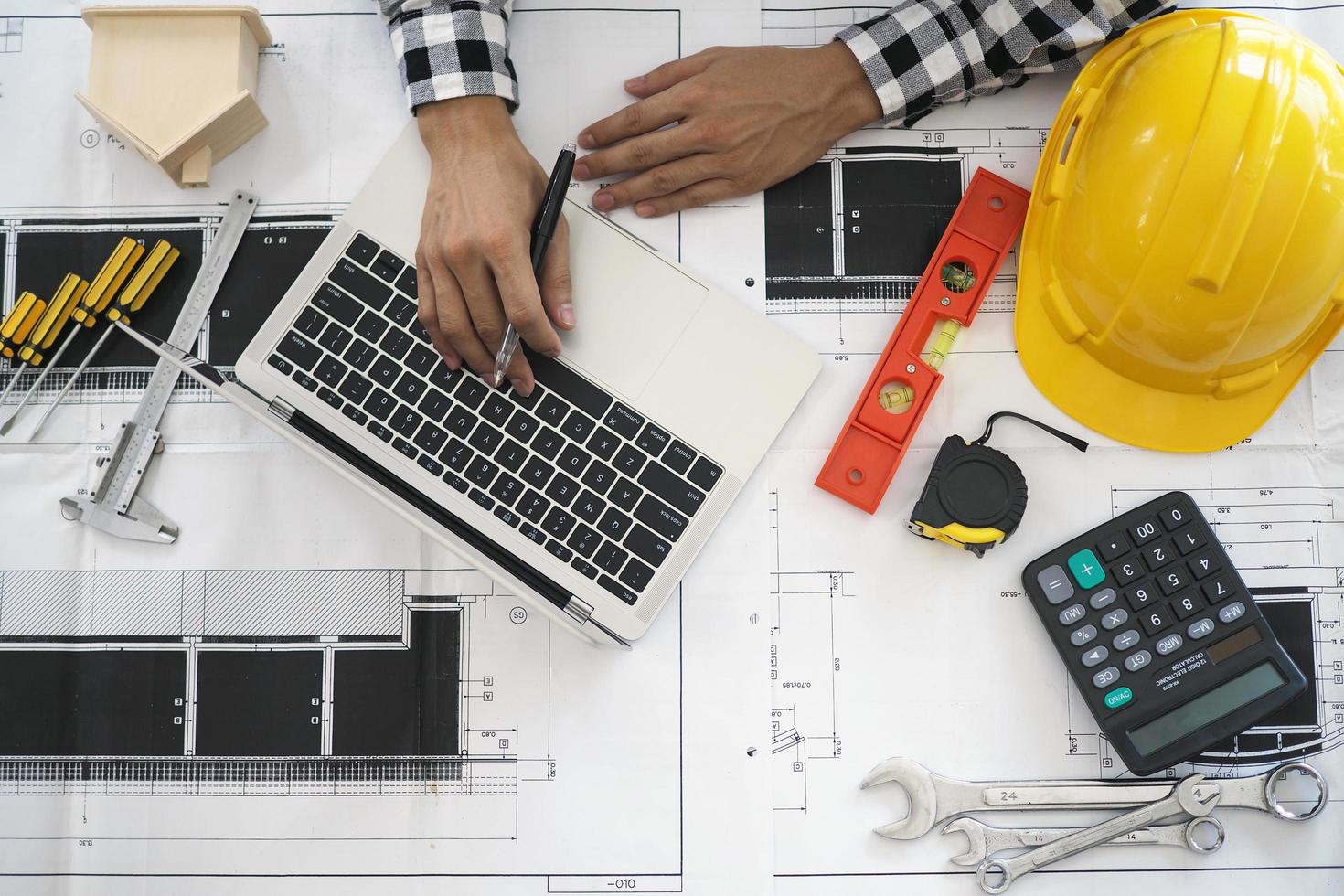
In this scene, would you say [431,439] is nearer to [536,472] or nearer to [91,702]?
[536,472]

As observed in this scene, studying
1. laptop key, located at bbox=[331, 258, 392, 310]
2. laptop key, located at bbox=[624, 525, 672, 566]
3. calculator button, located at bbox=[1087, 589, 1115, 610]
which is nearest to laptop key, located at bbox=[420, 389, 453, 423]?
laptop key, located at bbox=[331, 258, 392, 310]

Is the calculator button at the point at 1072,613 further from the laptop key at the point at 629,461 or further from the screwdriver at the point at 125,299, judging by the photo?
the screwdriver at the point at 125,299

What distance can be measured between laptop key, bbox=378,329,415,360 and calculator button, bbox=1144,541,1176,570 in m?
0.69

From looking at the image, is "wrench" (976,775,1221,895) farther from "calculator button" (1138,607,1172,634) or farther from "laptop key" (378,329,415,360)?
"laptop key" (378,329,415,360)

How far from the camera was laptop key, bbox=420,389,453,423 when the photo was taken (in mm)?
778

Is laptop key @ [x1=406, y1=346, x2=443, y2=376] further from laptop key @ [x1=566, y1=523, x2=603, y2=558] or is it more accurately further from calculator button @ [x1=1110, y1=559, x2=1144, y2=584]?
calculator button @ [x1=1110, y1=559, x2=1144, y2=584]

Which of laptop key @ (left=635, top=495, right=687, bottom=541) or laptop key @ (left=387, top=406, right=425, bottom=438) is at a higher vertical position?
laptop key @ (left=387, top=406, right=425, bottom=438)

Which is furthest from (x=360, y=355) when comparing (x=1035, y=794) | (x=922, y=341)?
(x=1035, y=794)

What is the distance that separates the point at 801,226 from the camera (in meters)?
0.85

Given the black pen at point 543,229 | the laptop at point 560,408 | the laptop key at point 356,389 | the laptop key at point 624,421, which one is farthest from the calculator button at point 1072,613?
the laptop key at point 356,389

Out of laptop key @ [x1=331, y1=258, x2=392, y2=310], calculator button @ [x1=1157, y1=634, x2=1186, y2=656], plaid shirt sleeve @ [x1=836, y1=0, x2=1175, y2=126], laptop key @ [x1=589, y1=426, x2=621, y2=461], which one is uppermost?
plaid shirt sleeve @ [x1=836, y1=0, x2=1175, y2=126]

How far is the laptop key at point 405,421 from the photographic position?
0.78m

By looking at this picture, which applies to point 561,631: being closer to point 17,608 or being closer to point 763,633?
point 763,633

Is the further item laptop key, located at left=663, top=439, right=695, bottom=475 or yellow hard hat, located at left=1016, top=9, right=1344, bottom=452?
laptop key, located at left=663, top=439, right=695, bottom=475
